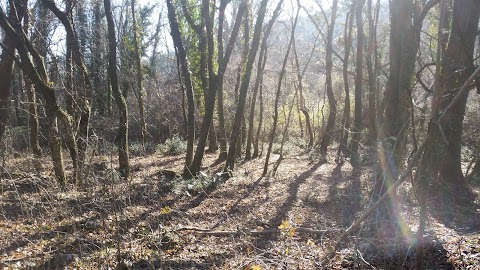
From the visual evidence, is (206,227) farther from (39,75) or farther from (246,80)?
(39,75)

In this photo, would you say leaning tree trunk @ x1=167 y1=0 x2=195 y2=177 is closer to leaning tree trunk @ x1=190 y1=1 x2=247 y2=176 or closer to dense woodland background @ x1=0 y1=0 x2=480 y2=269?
dense woodland background @ x1=0 y1=0 x2=480 y2=269

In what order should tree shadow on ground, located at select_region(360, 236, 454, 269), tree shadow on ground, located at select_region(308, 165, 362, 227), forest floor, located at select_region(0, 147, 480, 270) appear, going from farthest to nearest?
tree shadow on ground, located at select_region(308, 165, 362, 227), forest floor, located at select_region(0, 147, 480, 270), tree shadow on ground, located at select_region(360, 236, 454, 269)

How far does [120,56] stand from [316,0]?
37.1 ft

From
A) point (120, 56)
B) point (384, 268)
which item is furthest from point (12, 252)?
point (120, 56)

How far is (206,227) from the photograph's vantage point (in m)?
6.70

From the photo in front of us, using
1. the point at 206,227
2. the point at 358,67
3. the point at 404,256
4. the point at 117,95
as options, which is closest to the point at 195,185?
the point at 206,227

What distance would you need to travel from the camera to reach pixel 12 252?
195 inches

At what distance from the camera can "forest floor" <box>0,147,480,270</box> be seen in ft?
15.2

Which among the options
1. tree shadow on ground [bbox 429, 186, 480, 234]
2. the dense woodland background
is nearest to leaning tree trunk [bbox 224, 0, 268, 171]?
the dense woodland background

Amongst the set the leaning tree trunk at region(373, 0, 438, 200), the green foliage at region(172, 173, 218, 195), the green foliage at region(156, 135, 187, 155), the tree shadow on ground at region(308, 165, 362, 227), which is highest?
the leaning tree trunk at region(373, 0, 438, 200)

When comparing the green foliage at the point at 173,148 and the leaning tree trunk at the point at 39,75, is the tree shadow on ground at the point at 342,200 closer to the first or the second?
the leaning tree trunk at the point at 39,75

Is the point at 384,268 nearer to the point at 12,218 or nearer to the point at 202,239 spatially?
the point at 202,239

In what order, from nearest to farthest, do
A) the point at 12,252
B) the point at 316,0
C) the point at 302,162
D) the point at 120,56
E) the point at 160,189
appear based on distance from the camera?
the point at 12,252, the point at 160,189, the point at 302,162, the point at 316,0, the point at 120,56

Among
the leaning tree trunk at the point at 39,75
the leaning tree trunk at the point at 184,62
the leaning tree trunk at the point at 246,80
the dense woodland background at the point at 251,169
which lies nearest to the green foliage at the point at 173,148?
the dense woodland background at the point at 251,169
